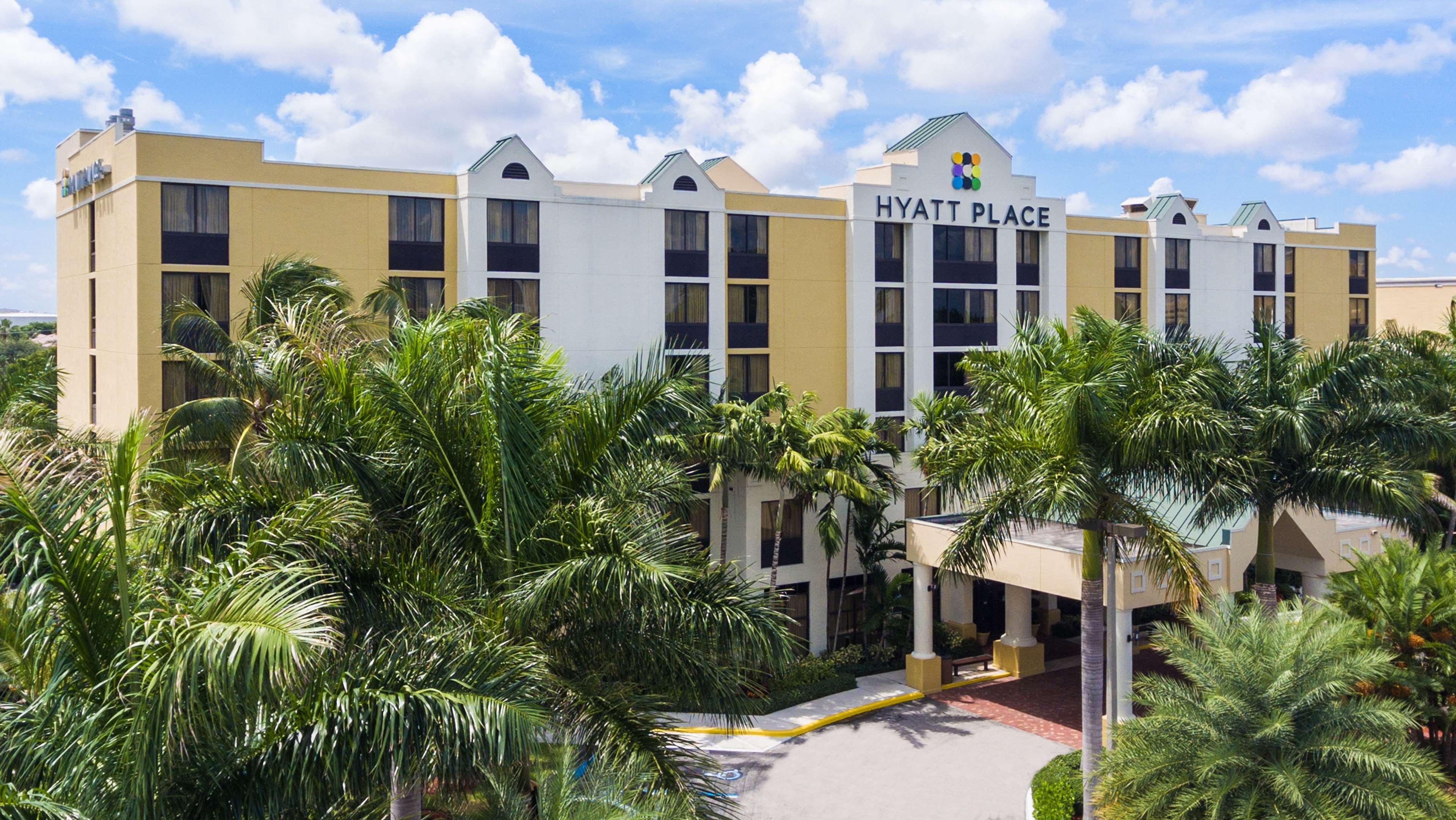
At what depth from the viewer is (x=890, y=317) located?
39.8 m

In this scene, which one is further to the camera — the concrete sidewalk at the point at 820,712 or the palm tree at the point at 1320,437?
the concrete sidewalk at the point at 820,712

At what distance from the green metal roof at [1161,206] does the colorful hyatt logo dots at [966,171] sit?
9473 millimetres

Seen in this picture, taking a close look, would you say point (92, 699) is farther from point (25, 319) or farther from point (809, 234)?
point (25, 319)

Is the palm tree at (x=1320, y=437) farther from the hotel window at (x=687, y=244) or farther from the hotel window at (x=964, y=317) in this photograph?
the hotel window at (x=964, y=317)

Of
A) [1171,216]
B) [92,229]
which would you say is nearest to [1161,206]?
[1171,216]

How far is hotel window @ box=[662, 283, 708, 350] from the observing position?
3569 centimetres

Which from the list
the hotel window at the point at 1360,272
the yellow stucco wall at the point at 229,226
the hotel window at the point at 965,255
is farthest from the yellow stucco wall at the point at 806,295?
the hotel window at the point at 1360,272

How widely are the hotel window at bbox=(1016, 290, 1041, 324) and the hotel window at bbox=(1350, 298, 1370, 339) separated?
2037 centimetres

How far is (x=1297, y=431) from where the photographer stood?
20859 mm

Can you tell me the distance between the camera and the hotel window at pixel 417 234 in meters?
31.8

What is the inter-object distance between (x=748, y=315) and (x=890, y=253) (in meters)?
5.80

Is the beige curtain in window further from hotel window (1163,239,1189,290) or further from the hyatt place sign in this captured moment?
hotel window (1163,239,1189,290)

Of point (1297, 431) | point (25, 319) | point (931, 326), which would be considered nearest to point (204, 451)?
point (1297, 431)

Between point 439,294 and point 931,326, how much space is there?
55.1ft
